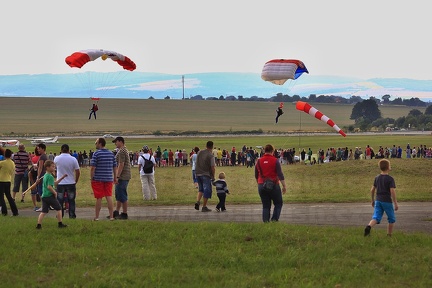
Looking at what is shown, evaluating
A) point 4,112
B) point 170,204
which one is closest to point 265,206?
point 170,204

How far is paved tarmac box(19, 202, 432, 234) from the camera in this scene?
50.3ft

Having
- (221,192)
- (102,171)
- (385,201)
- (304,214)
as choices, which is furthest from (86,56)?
(385,201)

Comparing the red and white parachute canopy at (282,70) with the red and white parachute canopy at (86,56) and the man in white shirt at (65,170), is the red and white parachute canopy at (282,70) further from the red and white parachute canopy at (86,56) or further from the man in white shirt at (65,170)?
the man in white shirt at (65,170)

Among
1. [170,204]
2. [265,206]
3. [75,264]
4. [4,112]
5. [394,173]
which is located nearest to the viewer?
[75,264]

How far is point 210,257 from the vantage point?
11094 millimetres

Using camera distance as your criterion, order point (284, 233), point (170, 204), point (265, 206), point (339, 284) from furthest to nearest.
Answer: point (170, 204)
point (265, 206)
point (284, 233)
point (339, 284)

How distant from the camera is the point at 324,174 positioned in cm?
3253

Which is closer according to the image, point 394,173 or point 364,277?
point 364,277

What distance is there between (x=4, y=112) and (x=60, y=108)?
1630 cm

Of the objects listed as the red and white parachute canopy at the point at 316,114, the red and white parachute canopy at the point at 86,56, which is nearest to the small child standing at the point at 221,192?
the red and white parachute canopy at the point at 86,56

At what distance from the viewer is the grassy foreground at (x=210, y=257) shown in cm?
1000

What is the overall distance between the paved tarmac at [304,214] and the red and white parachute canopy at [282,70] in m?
9.01

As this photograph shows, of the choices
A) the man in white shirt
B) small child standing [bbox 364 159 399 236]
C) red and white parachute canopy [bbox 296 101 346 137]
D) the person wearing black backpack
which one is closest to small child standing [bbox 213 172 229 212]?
the person wearing black backpack

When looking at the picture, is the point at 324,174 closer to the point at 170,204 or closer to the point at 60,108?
the point at 170,204
